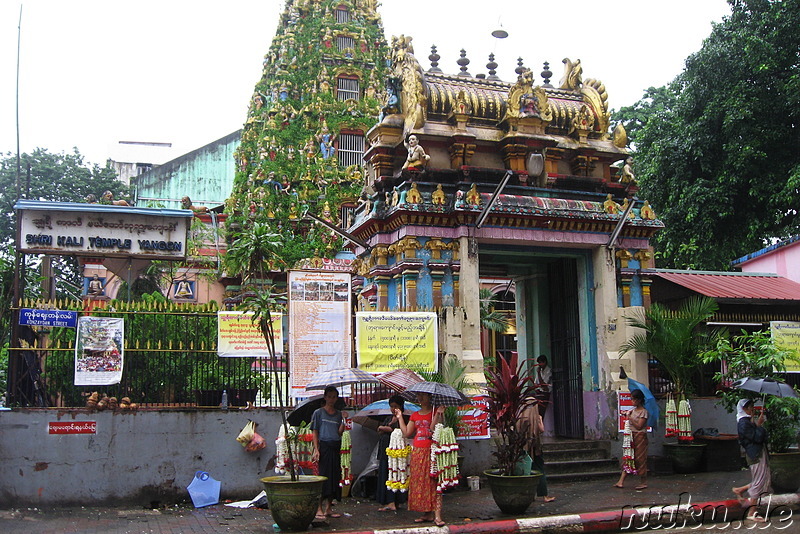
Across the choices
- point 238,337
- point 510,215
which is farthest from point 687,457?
point 238,337

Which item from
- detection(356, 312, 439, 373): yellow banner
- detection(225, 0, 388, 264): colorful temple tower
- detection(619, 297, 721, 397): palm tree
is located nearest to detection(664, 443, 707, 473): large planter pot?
detection(619, 297, 721, 397): palm tree

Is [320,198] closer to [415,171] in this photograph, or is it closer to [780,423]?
[415,171]

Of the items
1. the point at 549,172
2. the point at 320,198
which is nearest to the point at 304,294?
the point at 549,172

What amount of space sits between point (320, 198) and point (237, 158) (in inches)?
209

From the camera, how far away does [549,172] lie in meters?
15.5

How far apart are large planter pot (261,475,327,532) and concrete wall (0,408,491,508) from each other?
261cm

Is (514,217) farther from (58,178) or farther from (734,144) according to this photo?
(58,178)

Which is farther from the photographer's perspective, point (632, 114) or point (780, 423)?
point (632, 114)

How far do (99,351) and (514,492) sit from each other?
6.33 meters

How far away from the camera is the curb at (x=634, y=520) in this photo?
944cm

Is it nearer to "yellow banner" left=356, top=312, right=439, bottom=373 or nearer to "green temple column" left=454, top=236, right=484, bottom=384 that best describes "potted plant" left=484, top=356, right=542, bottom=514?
"yellow banner" left=356, top=312, right=439, bottom=373

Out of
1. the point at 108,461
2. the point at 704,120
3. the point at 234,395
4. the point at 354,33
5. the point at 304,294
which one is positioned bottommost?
the point at 108,461

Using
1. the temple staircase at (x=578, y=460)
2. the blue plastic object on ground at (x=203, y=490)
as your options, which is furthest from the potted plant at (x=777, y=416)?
the blue plastic object on ground at (x=203, y=490)

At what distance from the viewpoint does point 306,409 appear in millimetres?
10758
